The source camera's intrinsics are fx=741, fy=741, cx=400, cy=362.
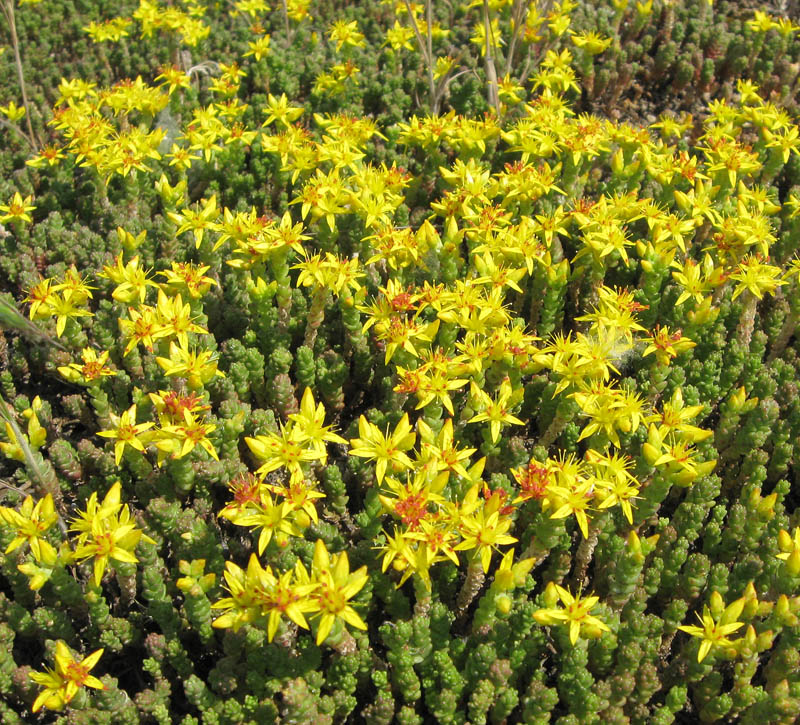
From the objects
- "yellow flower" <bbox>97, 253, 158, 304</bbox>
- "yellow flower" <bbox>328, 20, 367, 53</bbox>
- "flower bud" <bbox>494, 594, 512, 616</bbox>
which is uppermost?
"yellow flower" <bbox>328, 20, 367, 53</bbox>

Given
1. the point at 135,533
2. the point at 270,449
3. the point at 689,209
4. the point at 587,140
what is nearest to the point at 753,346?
the point at 689,209

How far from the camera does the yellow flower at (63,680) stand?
2.60 meters

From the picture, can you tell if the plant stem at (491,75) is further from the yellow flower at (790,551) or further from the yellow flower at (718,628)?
the yellow flower at (718,628)

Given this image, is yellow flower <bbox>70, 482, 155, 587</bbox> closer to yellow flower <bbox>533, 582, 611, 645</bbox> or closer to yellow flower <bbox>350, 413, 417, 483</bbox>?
yellow flower <bbox>350, 413, 417, 483</bbox>

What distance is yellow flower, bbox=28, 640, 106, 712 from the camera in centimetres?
260

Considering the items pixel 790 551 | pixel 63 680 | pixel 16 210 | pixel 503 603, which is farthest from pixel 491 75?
pixel 63 680

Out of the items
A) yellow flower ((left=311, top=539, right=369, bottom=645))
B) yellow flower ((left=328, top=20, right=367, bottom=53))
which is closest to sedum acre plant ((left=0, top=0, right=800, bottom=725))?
yellow flower ((left=311, top=539, right=369, bottom=645))

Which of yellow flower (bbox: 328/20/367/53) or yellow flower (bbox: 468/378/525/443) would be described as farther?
yellow flower (bbox: 328/20/367/53)

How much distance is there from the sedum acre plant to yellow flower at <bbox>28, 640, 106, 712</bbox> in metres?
0.01

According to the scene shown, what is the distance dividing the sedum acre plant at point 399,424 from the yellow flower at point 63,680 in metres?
0.01

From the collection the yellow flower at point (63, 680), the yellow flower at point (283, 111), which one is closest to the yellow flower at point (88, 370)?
the yellow flower at point (63, 680)

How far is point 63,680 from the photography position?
2645mm

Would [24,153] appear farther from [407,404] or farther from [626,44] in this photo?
[626,44]

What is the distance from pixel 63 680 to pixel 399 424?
5.09 feet
